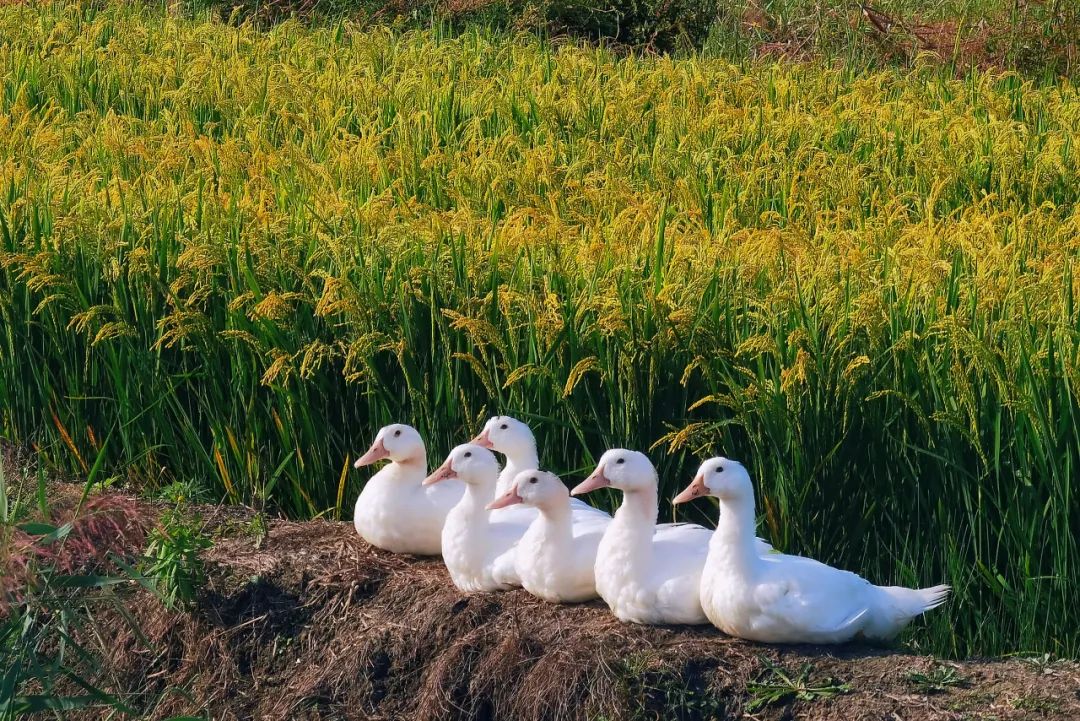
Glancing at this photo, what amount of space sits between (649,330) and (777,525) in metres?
0.60

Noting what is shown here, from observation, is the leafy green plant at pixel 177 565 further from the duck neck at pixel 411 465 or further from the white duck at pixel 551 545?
the white duck at pixel 551 545

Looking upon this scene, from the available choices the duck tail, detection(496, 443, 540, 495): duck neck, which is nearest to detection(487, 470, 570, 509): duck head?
detection(496, 443, 540, 495): duck neck

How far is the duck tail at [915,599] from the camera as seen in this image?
3346 millimetres

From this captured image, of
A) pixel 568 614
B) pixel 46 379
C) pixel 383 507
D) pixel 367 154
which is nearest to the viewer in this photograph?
pixel 568 614

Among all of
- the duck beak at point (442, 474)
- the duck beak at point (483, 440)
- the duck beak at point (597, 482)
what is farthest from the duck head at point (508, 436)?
the duck beak at point (597, 482)

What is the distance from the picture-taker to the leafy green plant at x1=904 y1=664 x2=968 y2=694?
10.5 ft

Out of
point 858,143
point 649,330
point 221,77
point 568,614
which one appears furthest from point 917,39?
point 568,614

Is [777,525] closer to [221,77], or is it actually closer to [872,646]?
[872,646]

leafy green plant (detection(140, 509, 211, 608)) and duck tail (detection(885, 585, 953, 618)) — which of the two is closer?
duck tail (detection(885, 585, 953, 618))

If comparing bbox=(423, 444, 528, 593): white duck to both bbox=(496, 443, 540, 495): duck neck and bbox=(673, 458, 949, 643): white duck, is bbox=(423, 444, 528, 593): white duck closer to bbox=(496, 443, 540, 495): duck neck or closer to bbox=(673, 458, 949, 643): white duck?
bbox=(496, 443, 540, 495): duck neck

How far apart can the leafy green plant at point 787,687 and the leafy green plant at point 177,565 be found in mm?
1516

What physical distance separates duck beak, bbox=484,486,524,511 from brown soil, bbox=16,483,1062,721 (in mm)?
264

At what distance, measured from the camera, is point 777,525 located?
12.6 feet

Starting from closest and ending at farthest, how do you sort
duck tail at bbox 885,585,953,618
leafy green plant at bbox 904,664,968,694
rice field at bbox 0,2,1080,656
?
leafy green plant at bbox 904,664,968,694, duck tail at bbox 885,585,953,618, rice field at bbox 0,2,1080,656
